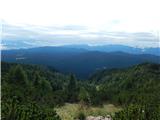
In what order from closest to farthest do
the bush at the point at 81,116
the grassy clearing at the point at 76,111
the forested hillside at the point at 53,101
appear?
the forested hillside at the point at 53,101, the bush at the point at 81,116, the grassy clearing at the point at 76,111

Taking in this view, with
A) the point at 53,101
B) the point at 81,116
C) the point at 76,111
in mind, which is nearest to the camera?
the point at 81,116

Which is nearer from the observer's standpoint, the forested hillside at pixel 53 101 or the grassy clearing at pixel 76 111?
the forested hillside at pixel 53 101

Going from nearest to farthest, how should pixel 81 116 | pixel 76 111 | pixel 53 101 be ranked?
pixel 81 116 → pixel 76 111 → pixel 53 101

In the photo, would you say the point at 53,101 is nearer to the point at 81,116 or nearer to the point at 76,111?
the point at 76,111

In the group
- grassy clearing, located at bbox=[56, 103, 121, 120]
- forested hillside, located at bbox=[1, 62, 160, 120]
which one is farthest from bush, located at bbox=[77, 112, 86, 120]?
grassy clearing, located at bbox=[56, 103, 121, 120]

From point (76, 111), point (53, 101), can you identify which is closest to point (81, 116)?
point (76, 111)

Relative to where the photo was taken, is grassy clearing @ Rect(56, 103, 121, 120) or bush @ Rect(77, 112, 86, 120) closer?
bush @ Rect(77, 112, 86, 120)

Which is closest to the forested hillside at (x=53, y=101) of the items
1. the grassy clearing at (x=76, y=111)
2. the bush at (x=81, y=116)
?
the bush at (x=81, y=116)

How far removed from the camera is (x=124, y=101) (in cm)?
5425

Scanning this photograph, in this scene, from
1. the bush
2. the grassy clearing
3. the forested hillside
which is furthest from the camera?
the grassy clearing

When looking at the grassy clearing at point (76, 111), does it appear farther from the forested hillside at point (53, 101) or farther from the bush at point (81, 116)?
the forested hillside at point (53, 101)

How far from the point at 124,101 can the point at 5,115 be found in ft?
93.5

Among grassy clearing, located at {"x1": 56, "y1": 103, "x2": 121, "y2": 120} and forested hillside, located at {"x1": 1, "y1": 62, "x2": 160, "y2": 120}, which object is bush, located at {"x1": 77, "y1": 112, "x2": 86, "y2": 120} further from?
grassy clearing, located at {"x1": 56, "y1": 103, "x2": 121, "y2": 120}

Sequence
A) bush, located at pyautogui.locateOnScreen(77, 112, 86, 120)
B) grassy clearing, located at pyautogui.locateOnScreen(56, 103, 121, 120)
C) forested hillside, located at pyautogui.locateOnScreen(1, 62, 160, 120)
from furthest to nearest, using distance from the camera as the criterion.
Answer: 1. grassy clearing, located at pyautogui.locateOnScreen(56, 103, 121, 120)
2. bush, located at pyautogui.locateOnScreen(77, 112, 86, 120)
3. forested hillside, located at pyautogui.locateOnScreen(1, 62, 160, 120)
